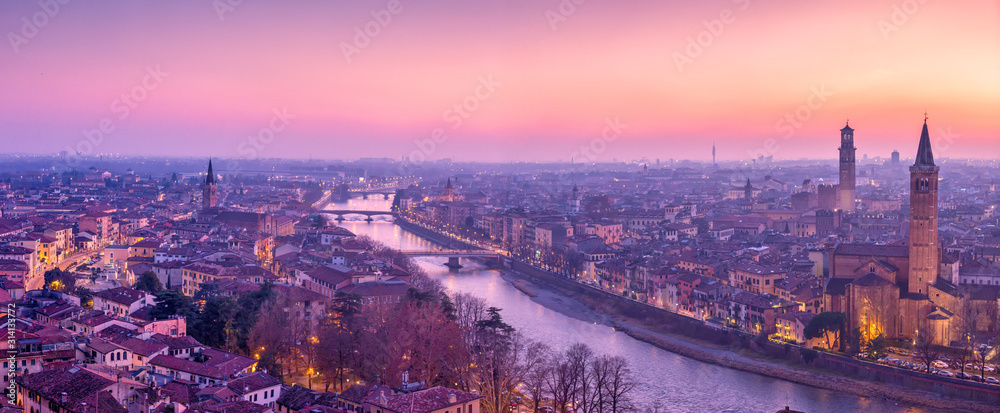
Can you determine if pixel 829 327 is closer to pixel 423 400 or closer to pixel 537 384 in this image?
pixel 537 384

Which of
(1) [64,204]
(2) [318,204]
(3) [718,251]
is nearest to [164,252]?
(3) [718,251]

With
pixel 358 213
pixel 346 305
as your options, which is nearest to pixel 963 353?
pixel 346 305

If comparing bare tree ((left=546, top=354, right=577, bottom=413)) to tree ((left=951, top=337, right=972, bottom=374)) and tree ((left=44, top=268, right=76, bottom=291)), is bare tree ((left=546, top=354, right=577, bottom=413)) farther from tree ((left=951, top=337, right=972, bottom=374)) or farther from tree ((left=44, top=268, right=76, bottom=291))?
tree ((left=44, top=268, right=76, bottom=291))

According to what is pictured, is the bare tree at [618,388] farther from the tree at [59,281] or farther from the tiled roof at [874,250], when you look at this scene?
the tree at [59,281]

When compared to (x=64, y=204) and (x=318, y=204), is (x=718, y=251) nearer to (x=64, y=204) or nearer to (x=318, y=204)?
(x=64, y=204)

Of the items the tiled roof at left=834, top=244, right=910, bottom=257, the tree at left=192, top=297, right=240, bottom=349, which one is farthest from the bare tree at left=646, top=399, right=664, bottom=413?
the tiled roof at left=834, top=244, right=910, bottom=257
